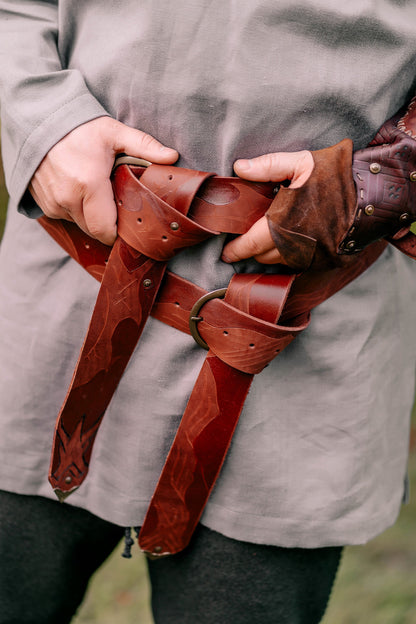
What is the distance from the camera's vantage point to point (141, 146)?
96 centimetres

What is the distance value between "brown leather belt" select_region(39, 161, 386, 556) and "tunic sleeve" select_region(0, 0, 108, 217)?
0.10 m

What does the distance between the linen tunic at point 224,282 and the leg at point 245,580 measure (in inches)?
1.9

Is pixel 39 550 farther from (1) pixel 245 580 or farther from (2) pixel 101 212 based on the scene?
(2) pixel 101 212

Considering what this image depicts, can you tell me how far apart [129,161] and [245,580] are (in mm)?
735

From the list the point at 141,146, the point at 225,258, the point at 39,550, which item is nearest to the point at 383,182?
the point at 225,258

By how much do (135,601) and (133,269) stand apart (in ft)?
5.43

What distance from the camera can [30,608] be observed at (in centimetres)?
121

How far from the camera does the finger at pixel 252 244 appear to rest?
93 centimetres

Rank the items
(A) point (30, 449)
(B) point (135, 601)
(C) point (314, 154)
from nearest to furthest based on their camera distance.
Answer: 1. (C) point (314, 154)
2. (A) point (30, 449)
3. (B) point (135, 601)

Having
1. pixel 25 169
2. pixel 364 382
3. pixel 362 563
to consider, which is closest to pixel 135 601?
pixel 362 563

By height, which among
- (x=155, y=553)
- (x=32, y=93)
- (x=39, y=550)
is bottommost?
(x=39, y=550)

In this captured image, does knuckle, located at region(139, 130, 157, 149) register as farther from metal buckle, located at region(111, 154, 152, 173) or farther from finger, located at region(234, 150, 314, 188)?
finger, located at region(234, 150, 314, 188)

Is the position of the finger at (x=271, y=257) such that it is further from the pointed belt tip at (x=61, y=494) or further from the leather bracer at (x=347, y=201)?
the pointed belt tip at (x=61, y=494)

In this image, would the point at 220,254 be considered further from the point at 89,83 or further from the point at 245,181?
the point at 89,83
